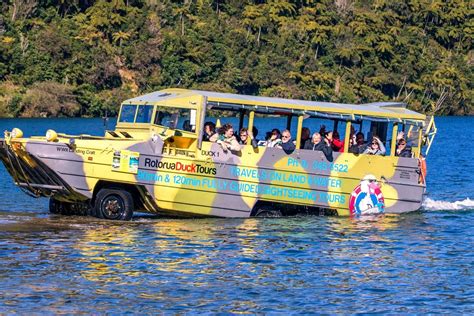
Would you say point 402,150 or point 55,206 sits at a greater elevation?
point 402,150

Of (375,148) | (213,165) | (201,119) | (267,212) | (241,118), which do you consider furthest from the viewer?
(375,148)

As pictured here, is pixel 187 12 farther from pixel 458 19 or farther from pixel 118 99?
pixel 458 19

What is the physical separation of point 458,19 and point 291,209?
109839mm

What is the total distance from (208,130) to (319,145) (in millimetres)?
2388

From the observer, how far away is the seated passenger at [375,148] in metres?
26.1

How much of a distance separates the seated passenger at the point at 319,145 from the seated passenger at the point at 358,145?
704 millimetres

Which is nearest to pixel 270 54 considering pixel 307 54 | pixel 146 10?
pixel 307 54

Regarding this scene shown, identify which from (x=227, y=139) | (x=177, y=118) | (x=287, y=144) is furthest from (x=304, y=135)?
(x=177, y=118)

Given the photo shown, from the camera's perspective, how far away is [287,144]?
25.1m

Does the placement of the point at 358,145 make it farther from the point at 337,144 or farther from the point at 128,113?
the point at 128,113

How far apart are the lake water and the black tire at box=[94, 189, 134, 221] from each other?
266mm

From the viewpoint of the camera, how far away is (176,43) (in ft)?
347

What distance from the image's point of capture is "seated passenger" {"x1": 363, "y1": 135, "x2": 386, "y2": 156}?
85.7ft

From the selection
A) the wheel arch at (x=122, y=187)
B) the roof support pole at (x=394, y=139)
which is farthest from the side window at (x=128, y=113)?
the roof support pole at (x=394, y=139)
